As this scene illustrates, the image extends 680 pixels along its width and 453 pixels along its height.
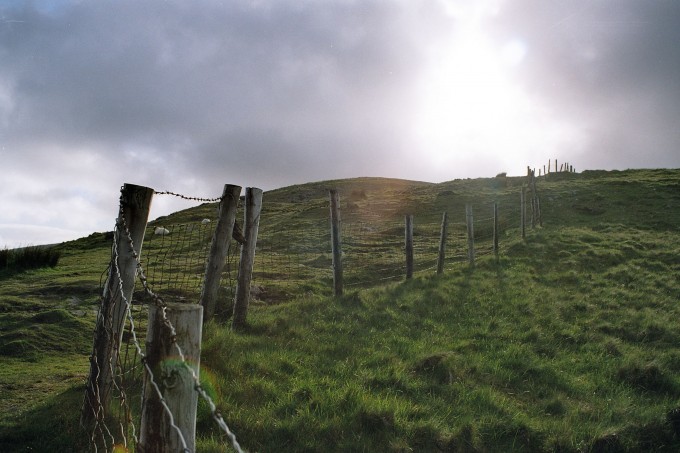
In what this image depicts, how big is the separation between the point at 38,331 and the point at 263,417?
5900mm

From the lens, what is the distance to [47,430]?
5.50 meters

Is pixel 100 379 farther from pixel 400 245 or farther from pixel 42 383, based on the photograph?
pixel 400 245

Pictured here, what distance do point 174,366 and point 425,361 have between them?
5672 mm

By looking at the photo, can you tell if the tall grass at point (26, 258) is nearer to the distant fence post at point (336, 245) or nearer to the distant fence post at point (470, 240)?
the distant fence post at point (336, 245)

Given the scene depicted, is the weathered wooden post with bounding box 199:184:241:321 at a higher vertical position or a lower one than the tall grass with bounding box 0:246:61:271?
higher

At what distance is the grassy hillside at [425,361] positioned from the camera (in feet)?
19.0

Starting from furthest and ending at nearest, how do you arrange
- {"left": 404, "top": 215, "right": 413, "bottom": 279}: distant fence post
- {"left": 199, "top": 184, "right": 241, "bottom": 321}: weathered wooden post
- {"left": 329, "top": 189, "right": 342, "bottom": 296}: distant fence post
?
{"left": 404, "top": 215, "right": 413, "bottom": 279}: distant fence post, {"left": 329, "top": 189, "right": 342, "bottom": 296}: distant fence post, {"left": 199, "top": 184, "right": 241, "bottom": 321}: weathered wooden post

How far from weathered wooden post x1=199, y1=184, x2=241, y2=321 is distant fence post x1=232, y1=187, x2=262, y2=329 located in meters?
1.09

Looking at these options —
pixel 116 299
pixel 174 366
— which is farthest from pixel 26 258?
pixel 174 366

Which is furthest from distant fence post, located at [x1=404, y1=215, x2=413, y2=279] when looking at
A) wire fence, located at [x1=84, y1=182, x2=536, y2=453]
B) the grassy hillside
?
wire fence, located at [x1=84, y1=182, x2=536, y2=453]

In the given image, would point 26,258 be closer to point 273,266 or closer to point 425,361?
point 273,266

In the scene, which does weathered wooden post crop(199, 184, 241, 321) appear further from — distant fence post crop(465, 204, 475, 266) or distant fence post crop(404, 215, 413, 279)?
distant fence post crop(465, 204, 475, 266)

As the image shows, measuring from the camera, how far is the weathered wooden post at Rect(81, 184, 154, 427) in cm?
562

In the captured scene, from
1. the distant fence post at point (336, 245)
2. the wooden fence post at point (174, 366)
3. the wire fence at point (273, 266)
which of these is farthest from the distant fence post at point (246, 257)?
the wooden fence post at point (174, 366)
